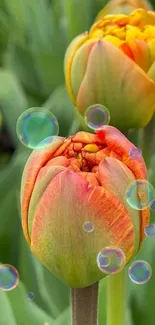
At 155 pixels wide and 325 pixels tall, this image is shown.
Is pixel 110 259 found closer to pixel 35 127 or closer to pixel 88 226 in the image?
pixel 88 226

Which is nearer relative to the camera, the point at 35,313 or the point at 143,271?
the point at 143,271

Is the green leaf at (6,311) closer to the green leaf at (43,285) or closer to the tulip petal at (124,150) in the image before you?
the green leaf at (43,285)

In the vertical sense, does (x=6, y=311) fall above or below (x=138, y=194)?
below

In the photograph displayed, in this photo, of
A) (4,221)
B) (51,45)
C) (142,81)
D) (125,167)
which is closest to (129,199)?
(125,167)

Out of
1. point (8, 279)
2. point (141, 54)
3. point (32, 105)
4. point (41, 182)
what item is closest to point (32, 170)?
point (41, 182)

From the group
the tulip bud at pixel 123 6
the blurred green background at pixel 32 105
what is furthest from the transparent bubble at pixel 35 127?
the tulip bud at pixel 123 6

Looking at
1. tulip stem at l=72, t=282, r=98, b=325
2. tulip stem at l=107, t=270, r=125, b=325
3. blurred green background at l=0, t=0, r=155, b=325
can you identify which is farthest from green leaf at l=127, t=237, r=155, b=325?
tulip stem at l=72, t=282, r=98, b=325

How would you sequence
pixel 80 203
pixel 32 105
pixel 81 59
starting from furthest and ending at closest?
pixel 32 105
pixel 81 59
pixel 80 203

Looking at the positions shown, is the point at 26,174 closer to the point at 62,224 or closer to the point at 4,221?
the point at 62,224
